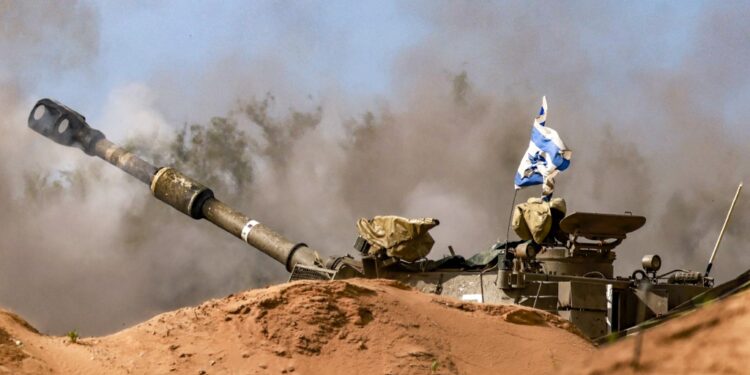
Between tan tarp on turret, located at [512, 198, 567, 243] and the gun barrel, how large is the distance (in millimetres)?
3207

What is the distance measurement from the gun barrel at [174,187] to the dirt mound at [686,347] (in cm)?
1325

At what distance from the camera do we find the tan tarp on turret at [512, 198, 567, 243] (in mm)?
14141

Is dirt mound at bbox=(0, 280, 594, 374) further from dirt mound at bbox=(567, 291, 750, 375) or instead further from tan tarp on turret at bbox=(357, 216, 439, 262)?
dirt mound at bbox=(567, 291, 750, 375)

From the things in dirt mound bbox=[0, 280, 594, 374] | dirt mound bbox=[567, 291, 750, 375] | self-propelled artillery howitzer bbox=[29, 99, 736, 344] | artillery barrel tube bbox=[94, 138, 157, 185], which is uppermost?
artillery barrel tube bbox=[94, 138, 157, 185]

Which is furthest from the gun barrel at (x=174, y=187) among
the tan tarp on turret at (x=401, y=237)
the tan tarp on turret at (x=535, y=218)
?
the tan tarp on turret at (x=535, y=218)

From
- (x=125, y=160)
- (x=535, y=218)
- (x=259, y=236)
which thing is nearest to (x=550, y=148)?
(x=535, y=218)

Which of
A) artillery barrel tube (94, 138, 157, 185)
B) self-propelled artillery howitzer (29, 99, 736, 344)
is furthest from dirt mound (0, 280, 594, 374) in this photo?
artillery barrel tube (94, 138, 157, 185)

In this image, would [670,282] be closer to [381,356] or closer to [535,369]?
[535,369]

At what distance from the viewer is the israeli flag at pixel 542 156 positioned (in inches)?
614

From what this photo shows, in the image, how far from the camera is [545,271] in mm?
14070

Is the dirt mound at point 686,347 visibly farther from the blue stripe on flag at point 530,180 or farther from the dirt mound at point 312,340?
the blue stripe on flag at point 530,180

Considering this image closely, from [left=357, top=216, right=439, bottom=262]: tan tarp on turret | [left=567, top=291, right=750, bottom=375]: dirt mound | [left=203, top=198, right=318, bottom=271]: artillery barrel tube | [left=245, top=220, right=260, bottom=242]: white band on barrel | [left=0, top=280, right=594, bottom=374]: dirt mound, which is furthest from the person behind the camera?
[left=245, top=220, right=260, bottom=242]: white band on barrel

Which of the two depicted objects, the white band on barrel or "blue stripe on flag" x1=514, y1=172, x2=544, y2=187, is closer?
"blue stripe on flag" x1=514, y1=172, x2=544, y2=187

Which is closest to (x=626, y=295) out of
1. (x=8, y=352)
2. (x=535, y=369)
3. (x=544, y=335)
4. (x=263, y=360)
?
(x=544, y=335)
